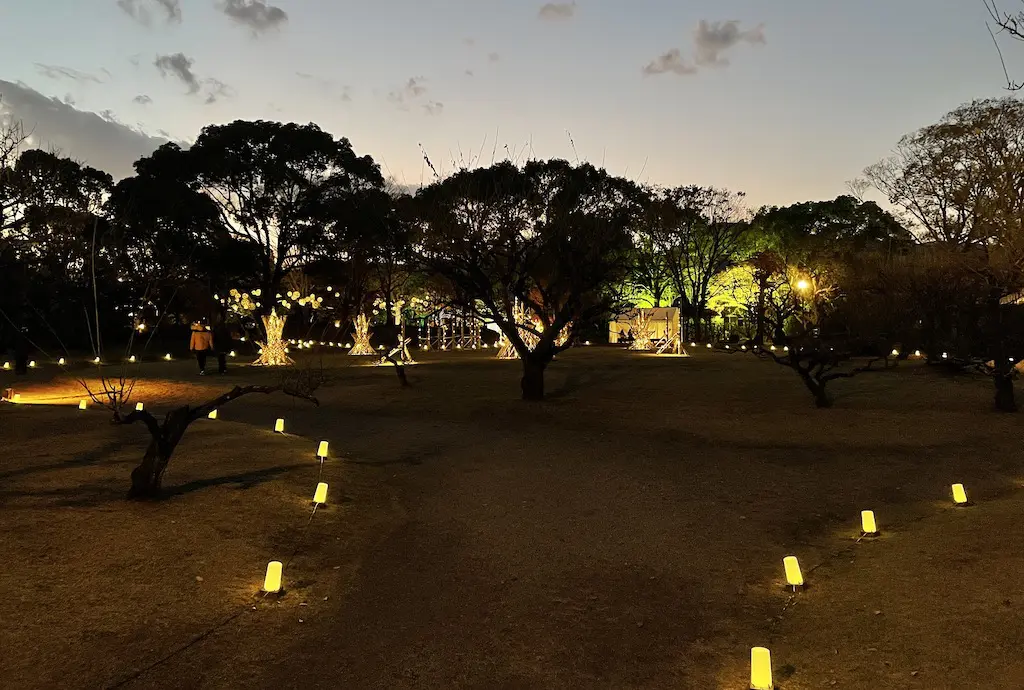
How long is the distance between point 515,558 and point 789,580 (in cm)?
228

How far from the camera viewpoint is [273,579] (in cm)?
518

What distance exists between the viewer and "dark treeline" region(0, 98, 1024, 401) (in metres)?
15.7

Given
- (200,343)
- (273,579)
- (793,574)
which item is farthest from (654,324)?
(273,579)

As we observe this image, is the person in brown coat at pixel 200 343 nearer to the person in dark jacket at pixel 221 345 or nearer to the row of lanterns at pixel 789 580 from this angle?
the person in dark jacket at pixel 221 345

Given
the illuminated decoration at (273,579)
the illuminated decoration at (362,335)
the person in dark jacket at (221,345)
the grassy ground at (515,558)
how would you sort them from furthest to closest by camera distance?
the illuminated decoration at (362,335), the person in dark jacket at (221,345), the illuminated decoration at (273,579), the grassy ground at (515,558)

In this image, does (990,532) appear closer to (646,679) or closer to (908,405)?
(646,679)

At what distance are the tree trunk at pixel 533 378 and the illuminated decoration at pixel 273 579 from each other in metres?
10.9

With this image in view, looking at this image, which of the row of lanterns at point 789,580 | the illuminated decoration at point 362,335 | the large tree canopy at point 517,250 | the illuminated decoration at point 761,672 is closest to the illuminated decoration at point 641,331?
the illuminated decoration at point 362,335

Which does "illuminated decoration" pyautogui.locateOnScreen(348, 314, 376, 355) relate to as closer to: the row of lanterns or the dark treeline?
the dark treeline

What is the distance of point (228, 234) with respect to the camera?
117 ft

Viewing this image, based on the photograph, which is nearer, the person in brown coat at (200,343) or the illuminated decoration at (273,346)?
the person in brown coat at (200,343)

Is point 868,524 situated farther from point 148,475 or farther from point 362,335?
point 362,335

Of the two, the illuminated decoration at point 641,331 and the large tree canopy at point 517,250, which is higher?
the large tree canopy at point 517,250

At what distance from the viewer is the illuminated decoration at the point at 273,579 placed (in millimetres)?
5164
